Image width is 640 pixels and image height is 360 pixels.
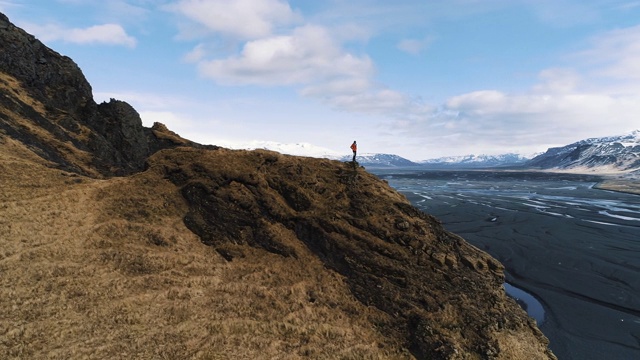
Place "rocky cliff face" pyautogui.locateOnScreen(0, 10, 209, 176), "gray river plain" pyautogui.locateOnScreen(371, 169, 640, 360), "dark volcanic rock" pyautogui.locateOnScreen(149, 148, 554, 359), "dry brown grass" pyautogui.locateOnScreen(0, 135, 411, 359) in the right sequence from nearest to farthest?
"dry brown grass" pyautogui.locateOnScreen(0, 135, 411, 359), "dark volcanic rock" pyautogui.locateOnScreen(149, 148, 554, 359), "gray river plain" pyautogui.locateOnScreen(371, 169, 640, 360), "rocky cliff face" pyautogui.locateOnScreen(0, 10, 209, 176)

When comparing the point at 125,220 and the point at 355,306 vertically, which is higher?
the point at 125,220

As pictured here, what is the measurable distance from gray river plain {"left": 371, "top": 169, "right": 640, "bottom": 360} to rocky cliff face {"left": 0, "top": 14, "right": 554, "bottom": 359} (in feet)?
29.3

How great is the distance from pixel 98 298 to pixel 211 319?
5.24 meters

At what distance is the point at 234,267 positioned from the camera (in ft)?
70.7

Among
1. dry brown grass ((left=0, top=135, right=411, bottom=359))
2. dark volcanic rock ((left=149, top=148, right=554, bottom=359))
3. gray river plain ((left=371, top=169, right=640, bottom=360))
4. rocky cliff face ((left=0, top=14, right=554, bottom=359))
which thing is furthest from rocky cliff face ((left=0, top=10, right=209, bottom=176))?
gray river plain ((left=371, top=169, right=640, bottom=360))

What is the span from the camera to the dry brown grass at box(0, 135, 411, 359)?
14922mm

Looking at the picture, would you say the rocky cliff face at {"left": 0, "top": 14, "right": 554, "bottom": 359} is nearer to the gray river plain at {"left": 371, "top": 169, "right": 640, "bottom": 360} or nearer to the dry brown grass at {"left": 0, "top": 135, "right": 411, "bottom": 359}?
the dry brown grass at {"left": 0, "top": 135, "right": 411, "bottom": 359}

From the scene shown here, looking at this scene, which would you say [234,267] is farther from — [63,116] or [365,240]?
[63,116]

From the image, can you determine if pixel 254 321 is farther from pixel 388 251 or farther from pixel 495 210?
pixel 495 210

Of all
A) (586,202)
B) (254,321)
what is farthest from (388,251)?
(586,202)

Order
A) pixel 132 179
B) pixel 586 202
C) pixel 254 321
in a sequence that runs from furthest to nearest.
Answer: pixel 586 202
pixel 132 179
pixel 254 321

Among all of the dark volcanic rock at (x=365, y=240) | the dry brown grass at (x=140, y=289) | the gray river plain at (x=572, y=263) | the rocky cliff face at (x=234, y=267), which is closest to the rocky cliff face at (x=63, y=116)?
the rocky cliff face at (x=234, y=267)

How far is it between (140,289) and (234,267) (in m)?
5.27

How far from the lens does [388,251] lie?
23406mm
